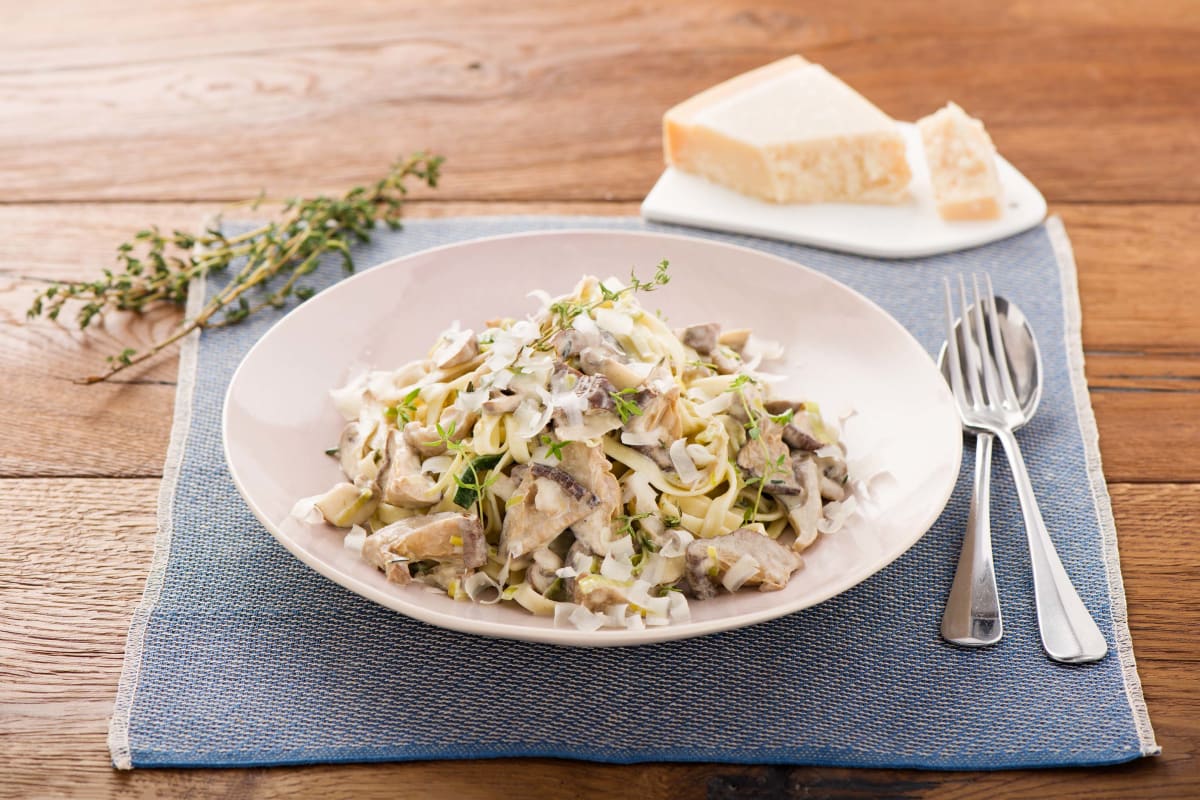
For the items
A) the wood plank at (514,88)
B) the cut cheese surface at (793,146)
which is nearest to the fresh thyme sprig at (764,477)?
the cut cheese surface at (793,146)

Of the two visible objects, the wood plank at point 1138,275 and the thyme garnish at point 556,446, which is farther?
the wood plank at point 1138,275

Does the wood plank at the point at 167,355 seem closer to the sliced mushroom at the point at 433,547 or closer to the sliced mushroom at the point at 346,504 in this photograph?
the sliced mushroom at the point at 346,504

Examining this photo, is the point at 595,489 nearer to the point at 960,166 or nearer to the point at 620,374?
the point at 620,374

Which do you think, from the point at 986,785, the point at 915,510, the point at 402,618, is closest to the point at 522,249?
the point at 402,618

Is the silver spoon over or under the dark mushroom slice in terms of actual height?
under

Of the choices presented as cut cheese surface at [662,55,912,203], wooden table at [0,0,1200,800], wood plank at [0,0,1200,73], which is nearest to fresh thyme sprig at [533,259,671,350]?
wooden table at [0,0,1200,800]

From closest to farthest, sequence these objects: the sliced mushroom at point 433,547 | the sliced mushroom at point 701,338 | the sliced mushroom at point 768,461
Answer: the sliced mushroom at point 433,547 < the sliced mushroom at point 768,461 < the sliced mushroom at point 701,338

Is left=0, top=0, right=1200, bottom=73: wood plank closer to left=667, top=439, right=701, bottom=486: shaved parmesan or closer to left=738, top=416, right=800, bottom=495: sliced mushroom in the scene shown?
left=738, top=416, right=800, bottom=495: sliced mushroom
